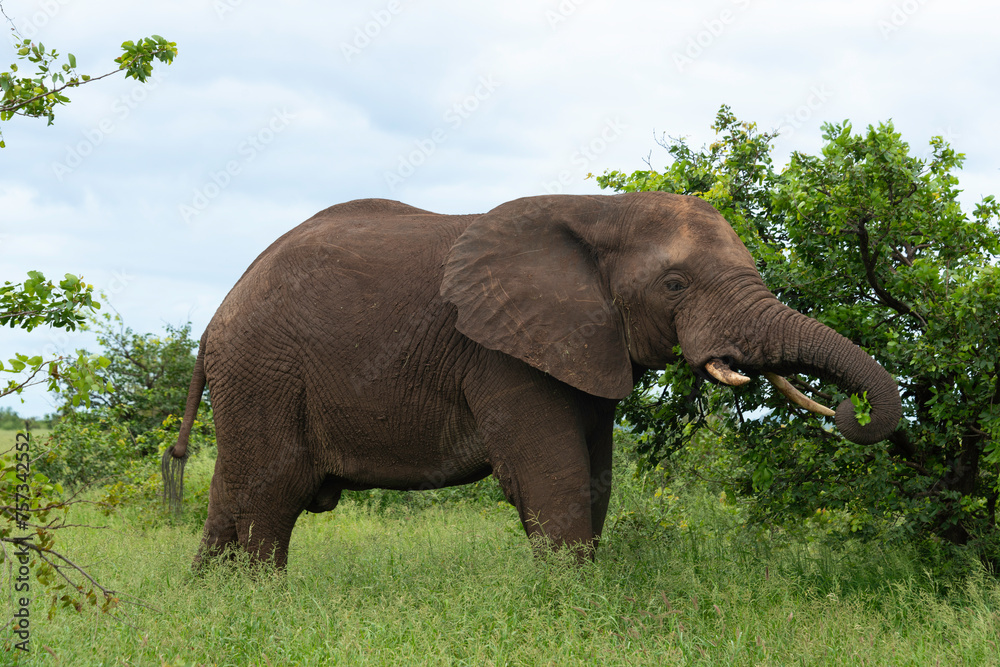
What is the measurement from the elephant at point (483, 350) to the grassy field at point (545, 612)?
56cm

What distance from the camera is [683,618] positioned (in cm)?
591

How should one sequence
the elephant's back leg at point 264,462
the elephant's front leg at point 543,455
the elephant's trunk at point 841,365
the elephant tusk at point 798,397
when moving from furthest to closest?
the elephant's back leg at point 264,462 < the elephant's front leg at point 543,455 < the elephant tusk at point 798,397 < the elephant's trunk at point 841,365

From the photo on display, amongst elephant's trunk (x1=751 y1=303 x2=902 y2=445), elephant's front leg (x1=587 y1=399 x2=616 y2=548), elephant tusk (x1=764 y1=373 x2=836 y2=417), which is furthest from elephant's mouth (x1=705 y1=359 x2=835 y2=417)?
elephant's front leg (x1=587 y1=399 x2=616 y2=548)

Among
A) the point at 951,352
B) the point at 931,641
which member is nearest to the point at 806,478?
the point at 951,352

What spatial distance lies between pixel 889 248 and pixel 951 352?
96 centimetres

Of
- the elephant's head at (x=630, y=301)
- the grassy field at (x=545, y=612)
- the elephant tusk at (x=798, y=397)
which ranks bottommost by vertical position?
the grassy field at (x=545, y=612)

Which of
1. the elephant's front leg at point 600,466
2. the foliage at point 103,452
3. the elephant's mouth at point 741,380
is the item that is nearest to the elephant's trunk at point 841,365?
the elephant's mouth at point 741,380

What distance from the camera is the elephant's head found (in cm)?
581

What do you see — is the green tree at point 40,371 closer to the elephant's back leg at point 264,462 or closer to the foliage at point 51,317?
the foliage at point 51,317

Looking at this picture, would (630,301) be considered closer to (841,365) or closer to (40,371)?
(841,365)

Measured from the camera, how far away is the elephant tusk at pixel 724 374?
5.77 metres

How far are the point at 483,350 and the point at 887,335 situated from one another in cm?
302

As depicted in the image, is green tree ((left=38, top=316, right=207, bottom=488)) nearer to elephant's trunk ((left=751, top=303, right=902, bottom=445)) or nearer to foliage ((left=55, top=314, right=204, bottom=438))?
foliage ((left=55, top=314, right=204, bottom=438))

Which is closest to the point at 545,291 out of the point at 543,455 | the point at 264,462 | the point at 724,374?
the point at 543,455
